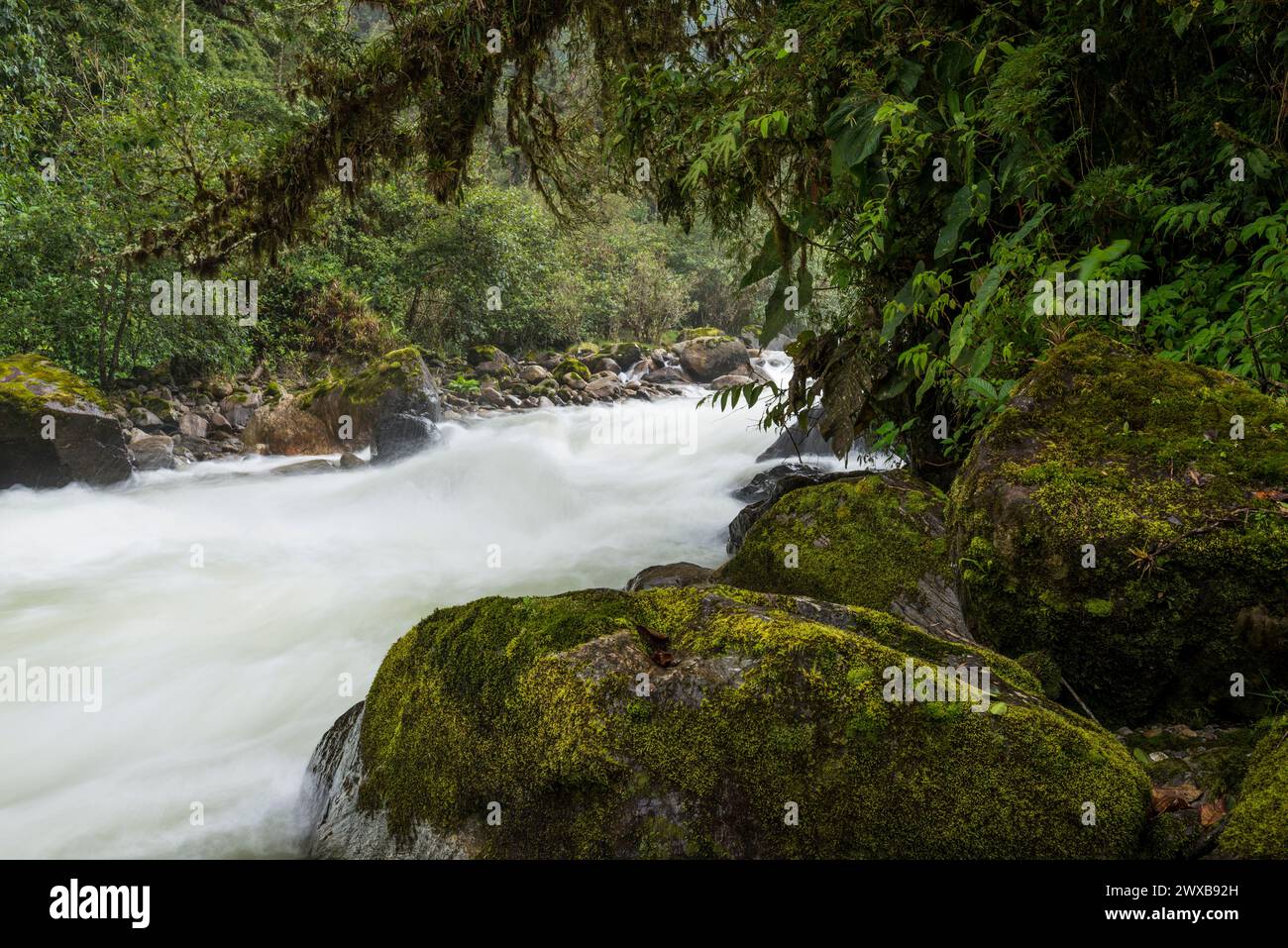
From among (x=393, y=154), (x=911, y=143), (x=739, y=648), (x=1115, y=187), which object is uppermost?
(x=393, y=154)

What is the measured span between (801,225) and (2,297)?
1184cm

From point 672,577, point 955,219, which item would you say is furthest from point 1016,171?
point 672,577

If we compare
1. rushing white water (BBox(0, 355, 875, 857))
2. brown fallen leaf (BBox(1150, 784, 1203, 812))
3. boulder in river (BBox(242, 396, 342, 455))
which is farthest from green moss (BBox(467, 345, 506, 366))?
brown fallen leaf (BBox(1150, 784, 1203, 812))

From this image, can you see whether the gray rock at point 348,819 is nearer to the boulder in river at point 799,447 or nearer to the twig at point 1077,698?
the twig at point 1077,698

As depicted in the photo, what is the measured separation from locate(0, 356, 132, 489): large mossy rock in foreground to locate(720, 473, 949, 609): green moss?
9209mm

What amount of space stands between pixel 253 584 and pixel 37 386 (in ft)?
16.5

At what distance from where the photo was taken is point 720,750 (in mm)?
1995

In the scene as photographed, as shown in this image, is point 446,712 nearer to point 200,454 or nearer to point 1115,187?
point 1115,187

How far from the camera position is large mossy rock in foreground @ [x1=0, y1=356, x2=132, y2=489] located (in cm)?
877

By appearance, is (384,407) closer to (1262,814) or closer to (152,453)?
(152,453)

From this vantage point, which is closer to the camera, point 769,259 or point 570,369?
point 769,259

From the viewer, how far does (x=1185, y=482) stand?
241 cm

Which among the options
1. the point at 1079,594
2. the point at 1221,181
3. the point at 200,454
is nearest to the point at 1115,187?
the point at 1221,181

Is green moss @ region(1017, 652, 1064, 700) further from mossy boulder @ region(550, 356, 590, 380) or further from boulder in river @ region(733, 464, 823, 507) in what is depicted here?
mossy boulder @ region(550, 356, 590, 380)
